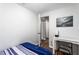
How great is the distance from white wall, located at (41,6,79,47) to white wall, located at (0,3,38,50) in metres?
0.27

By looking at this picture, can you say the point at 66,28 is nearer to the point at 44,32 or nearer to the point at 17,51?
the point at 44,32

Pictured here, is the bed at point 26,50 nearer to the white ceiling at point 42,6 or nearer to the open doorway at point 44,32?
the open doorway at point 44,32

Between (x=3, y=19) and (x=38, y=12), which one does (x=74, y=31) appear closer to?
(x=38, y=12)

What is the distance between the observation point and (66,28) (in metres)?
1.45

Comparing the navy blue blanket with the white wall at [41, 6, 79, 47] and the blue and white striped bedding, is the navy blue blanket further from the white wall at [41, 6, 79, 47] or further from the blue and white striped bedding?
the white wall at [41, 6, 79, 47]

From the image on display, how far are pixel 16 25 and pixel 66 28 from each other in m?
0.84

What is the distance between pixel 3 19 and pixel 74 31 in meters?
1.17

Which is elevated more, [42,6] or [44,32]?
[42,6]

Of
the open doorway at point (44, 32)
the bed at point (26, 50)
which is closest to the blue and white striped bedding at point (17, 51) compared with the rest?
the bed at point (26, 50)

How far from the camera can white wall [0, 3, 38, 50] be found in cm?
147

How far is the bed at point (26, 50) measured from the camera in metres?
1.45

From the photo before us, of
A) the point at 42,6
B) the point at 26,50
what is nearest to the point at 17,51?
the point at 26,50

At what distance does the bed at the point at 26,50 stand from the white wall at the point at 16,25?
7 cm
